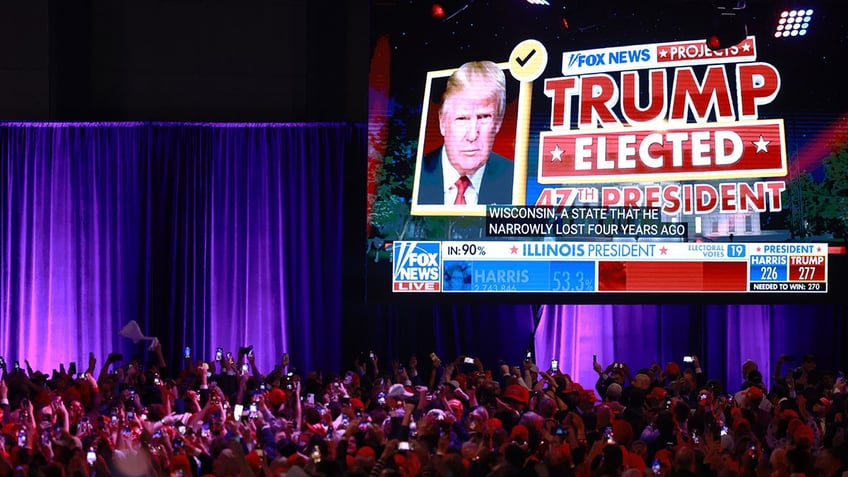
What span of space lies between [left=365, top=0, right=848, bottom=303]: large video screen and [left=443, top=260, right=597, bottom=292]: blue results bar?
0.08 ft

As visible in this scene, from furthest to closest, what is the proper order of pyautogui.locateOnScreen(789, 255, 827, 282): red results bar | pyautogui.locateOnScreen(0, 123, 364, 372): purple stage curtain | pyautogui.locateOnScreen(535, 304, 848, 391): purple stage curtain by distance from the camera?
1. pyautogui.locateOnScreen(535, 304, 848, 391): purple stage curtain
2. pyautogui.locateOnScreen(0, 123, 364, 372): purple stage curtain
3. pyautogui.locateOnScreen(789, 255, 827, 282): red results bar

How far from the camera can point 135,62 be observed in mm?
16203

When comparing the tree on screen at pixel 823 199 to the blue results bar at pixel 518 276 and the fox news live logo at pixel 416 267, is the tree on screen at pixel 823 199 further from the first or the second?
the fox news live logo at pixel 416 267

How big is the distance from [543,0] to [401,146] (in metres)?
2.45

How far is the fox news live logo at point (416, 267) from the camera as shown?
537 inches

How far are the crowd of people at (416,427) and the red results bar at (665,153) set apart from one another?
235 cm

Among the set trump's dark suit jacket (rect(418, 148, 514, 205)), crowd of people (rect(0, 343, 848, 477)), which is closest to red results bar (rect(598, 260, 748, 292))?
crowd of people (rect(0, 343, 848, 477))

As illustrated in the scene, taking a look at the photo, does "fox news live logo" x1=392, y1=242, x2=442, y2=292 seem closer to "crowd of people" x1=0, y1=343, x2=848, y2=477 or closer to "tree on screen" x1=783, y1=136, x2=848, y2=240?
"crowd of people" x1=0, y1=343, x2=848, y2=477

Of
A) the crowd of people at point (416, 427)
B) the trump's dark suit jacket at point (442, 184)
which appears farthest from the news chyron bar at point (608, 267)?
the crowd of people at point (416, 427)

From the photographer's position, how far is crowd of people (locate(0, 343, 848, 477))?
7.28m

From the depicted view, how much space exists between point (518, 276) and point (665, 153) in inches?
92.6

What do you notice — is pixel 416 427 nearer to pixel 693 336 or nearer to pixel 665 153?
pixel 665 153

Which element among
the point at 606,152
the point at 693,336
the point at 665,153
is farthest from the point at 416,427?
the point at 693,336

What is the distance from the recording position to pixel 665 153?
1391 cm
